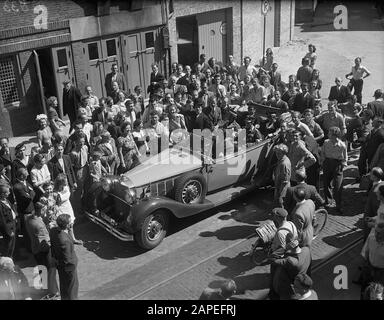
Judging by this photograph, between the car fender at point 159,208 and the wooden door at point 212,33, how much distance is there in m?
10.7

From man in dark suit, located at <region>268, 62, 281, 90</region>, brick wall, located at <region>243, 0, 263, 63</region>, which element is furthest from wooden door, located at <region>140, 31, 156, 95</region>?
brick wall, located at <region>243, 0, 263, 63</region>

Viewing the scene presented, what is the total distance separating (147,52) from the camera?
55.8ft

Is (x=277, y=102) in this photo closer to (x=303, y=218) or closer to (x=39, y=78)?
(x=303, y=218)

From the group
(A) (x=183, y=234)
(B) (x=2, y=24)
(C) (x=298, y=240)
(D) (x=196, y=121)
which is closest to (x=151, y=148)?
(D) (x=196, y=121)

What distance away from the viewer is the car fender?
8703mm

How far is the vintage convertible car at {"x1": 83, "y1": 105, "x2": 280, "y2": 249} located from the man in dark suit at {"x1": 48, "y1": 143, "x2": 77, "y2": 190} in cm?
76

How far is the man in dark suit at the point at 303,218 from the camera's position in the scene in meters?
7.68

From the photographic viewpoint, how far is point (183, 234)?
9.70m

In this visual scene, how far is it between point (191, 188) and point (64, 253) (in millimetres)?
3073

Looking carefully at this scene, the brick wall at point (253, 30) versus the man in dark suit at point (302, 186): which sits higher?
the brick wall at point (253, 30)

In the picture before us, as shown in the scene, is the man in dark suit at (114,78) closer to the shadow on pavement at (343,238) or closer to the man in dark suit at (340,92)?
the man in dark suit at (340,92)

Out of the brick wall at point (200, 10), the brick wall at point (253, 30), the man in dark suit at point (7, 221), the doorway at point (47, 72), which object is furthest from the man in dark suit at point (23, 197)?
the brick wall at point (253, 30)

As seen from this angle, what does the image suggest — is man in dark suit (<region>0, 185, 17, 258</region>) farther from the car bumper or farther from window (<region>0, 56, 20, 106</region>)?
window (<region>0, 56, 20, 106</region>)
